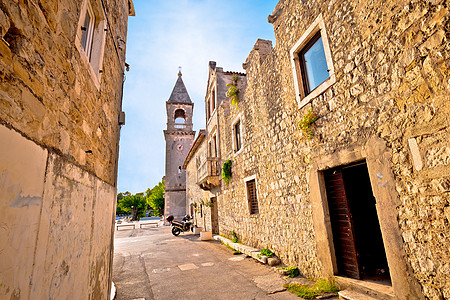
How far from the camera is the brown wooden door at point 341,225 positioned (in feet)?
13.1

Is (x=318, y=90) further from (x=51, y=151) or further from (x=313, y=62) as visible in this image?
(x=51, y=151)

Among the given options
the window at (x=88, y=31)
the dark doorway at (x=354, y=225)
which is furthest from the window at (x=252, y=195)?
the window at (x=88, y=31)

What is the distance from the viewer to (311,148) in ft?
15.4

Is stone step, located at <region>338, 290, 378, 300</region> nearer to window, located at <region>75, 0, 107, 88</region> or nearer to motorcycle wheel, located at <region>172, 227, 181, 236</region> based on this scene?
window, located at <region>75, 0, 107, 88</region>

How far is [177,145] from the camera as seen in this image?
2539 cm

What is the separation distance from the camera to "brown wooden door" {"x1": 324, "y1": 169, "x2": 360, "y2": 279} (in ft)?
13.1

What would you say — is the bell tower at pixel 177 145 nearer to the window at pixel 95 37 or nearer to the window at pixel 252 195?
the window at pixel 252 195

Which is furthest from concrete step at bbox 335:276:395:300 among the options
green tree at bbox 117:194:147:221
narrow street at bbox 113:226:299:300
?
green tree at bbox 117:194:147:221

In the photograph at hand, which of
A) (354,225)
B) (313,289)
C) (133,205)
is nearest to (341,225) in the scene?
(354,225)

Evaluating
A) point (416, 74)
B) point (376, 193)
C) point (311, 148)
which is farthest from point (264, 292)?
point (416, 74)

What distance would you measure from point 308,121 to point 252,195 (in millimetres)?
4165

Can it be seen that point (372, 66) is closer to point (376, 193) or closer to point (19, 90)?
point (376, 193)

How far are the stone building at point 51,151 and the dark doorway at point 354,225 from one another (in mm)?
4190

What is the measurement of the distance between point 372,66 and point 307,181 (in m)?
2.49
